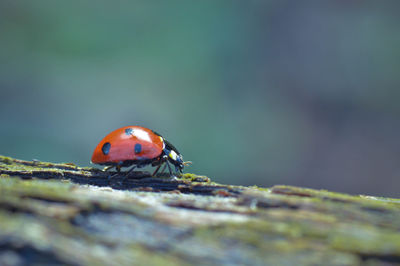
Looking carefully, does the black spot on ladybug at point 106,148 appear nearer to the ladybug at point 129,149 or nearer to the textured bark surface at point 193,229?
the ladybug at point 129,149

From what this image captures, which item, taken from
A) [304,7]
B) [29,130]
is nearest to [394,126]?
[304,7]

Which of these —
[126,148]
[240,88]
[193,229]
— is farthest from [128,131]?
[240,88]

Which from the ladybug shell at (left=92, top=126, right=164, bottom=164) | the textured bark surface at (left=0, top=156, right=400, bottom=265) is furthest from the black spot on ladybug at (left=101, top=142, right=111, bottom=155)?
the textured bark surface at (left=0, top=156, right=400, bottom=265)

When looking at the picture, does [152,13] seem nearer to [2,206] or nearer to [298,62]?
[298,62]

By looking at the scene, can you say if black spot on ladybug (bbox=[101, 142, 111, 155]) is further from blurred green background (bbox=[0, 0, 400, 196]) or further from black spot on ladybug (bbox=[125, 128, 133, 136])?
blurred green background (bbox=[0, 0, 400, 196])

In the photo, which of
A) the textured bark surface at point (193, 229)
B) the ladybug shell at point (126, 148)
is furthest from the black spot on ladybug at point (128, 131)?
the textured bark surface at point (193, 229)

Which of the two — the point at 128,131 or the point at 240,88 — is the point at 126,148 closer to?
the point at 128,131
